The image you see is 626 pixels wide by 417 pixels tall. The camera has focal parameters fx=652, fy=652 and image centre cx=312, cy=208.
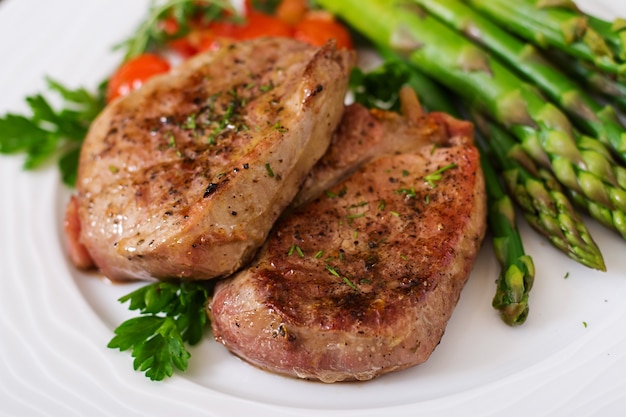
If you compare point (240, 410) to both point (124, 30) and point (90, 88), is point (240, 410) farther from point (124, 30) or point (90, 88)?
point (124, 30)

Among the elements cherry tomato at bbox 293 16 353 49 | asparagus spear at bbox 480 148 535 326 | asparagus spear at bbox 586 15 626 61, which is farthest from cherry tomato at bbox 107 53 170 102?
asparagus spear at bbox 586 15 626 61

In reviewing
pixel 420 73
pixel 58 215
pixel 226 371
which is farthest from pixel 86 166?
pixel 420 73

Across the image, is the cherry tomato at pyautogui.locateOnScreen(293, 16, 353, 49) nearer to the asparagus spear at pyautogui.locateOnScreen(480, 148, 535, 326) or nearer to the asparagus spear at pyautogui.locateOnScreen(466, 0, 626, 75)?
the asparagus spear at pyautogui.locateOnScreen(466, 0, 626, 75)

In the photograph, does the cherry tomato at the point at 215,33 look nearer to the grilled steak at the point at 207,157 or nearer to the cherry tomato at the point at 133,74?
the cherry tomato at the point at 133,74

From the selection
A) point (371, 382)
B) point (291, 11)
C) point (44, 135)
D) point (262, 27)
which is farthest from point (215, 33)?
point (371, 382)

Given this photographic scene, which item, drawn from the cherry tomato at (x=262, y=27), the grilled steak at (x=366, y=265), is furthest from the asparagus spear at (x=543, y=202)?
the cherry tomato at (x=262, y=27)

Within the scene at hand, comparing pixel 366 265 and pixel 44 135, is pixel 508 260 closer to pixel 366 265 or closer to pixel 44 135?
pixel 366 265
